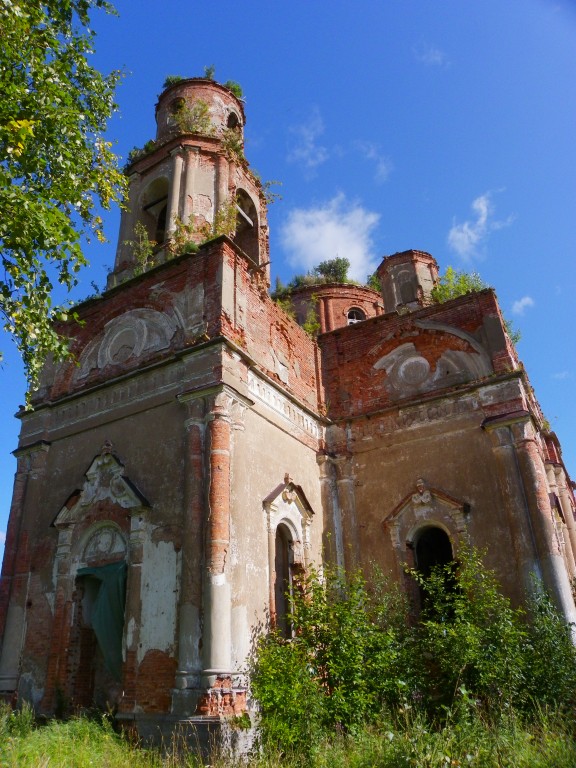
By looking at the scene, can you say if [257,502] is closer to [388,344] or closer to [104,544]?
[104,544]

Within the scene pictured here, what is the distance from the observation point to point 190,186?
1404cm

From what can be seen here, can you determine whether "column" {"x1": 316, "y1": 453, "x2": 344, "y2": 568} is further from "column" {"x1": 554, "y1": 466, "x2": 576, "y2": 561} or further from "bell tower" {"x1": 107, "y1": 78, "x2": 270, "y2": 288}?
"column" {"x1": 554, "y1": 466, "x2": 576, "y2": 561}

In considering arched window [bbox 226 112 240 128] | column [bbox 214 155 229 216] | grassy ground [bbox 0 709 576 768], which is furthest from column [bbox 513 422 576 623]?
arched window [bbox 226 112 240 128]

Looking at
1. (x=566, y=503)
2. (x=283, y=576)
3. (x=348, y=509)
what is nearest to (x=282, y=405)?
(x=348, y=509)

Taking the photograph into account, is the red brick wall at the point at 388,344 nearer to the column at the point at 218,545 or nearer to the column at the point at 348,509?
the column at the point at 348,509

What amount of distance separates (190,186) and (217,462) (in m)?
7.36

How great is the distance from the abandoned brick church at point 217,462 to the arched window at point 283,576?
5cm

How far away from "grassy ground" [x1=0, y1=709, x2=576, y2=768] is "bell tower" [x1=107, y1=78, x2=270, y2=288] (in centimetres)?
880

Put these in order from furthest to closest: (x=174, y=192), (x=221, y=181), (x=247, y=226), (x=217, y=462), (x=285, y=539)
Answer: (x=247, y=226) → (x=221, y=181) → (x=174, y=192) → (x=285, y=539) → (x=217, y=462)

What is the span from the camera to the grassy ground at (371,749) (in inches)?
235

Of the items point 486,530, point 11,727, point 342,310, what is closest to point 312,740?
point 11,727

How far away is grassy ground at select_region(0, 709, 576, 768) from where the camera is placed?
5.98 metres

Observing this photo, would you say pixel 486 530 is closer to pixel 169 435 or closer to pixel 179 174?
pixel 169 435

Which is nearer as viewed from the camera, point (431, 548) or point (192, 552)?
point (192, 552)
